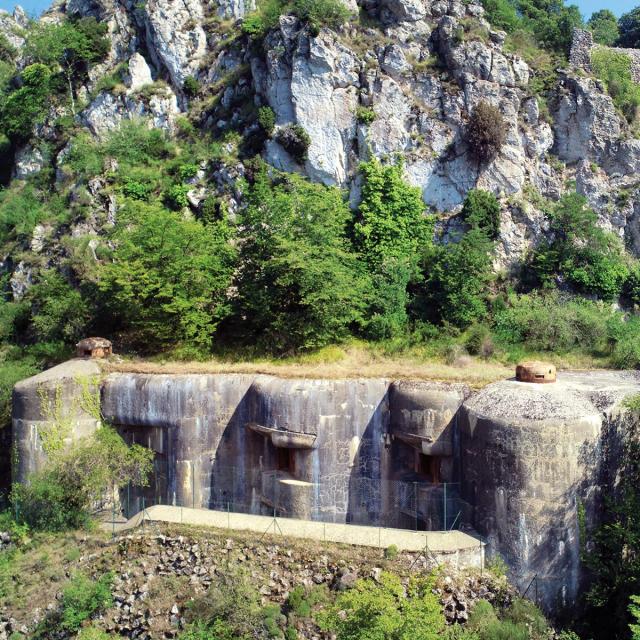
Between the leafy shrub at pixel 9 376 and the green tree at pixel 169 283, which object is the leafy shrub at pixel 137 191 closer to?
the green tree at pixel 169 283

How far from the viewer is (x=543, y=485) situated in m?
15.4

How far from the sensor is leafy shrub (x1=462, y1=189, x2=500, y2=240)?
2595 centimetres

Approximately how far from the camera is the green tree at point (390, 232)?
24.1 meters

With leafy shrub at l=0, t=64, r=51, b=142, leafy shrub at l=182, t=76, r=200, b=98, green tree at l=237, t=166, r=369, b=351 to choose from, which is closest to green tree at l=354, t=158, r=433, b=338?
green tree at l=237, t=166, r=369, b=351

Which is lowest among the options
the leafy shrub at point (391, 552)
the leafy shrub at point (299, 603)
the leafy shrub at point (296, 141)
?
the leafy shrub at point (299, 603)

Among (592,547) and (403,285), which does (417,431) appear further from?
(403,285)

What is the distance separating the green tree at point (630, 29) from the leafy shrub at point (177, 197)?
108ft

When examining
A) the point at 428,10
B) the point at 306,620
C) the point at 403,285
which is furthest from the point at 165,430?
the point at 428,10

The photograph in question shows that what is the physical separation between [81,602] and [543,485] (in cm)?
1141

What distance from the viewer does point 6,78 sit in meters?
41.6

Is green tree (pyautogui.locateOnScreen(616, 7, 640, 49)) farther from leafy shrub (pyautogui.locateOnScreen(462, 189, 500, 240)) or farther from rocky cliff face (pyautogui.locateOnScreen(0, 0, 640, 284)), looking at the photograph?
leafy shrub (pyautogui.locateOnScreen(462, 189, 500, 240))

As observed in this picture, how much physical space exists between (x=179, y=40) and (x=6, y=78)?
15296mm

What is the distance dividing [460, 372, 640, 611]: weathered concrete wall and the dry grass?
2583 mm

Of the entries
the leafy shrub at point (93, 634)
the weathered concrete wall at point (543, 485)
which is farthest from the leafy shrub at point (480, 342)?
the leafy shrub at point (93, 634)
